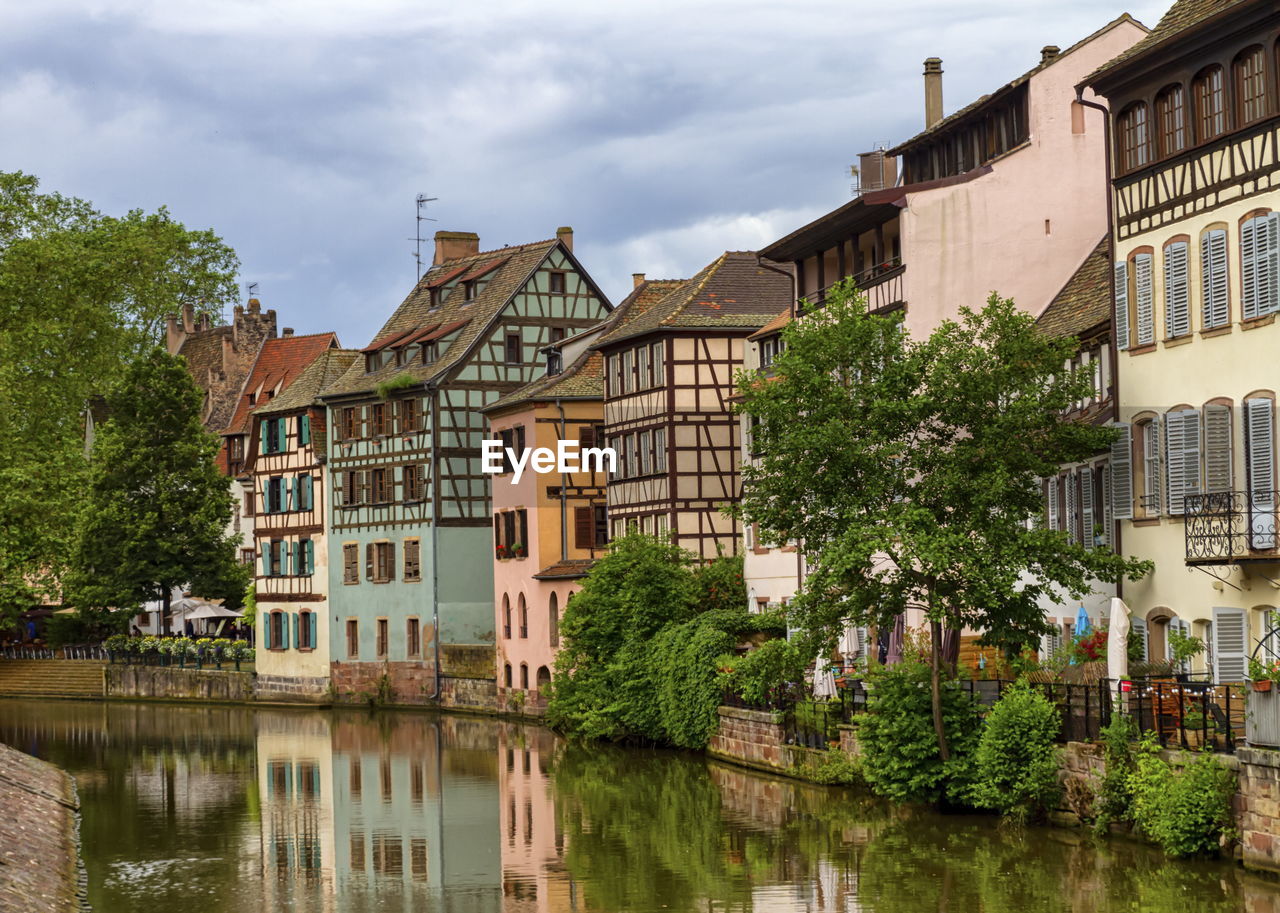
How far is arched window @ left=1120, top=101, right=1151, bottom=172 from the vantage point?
2984 cm

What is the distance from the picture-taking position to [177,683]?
68.6 meters

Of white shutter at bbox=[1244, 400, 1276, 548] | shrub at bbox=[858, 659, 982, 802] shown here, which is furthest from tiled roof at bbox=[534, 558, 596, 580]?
Result: white shutter at bbox=[1244, 400, 1276, 548]

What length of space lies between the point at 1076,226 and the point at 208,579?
4072cm

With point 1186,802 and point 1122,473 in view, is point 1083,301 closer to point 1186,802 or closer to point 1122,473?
point 1122,473

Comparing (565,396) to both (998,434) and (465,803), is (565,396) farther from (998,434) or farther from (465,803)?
(998,434)

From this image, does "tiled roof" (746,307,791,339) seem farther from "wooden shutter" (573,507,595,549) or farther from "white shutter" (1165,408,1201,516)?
"white shutter" (1165,408,1201,516)

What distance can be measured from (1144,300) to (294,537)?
4197 centimetres

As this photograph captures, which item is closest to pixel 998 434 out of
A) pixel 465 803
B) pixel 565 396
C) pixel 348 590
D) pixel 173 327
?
pixel 465 803

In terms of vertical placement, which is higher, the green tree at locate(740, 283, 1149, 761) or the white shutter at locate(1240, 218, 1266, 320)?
the white shutter at locate(1240, 218, 1266, 320)

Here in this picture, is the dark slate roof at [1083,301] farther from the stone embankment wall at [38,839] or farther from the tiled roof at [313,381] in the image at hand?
the tiled roof at [313,381]

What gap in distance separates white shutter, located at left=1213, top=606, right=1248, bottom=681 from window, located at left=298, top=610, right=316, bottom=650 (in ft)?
135

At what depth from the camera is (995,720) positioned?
91.1 feet

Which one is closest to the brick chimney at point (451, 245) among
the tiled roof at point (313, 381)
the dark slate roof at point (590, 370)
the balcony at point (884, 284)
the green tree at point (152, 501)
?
the tiled roof at point (313, 381)

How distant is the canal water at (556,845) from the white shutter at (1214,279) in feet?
23.6
